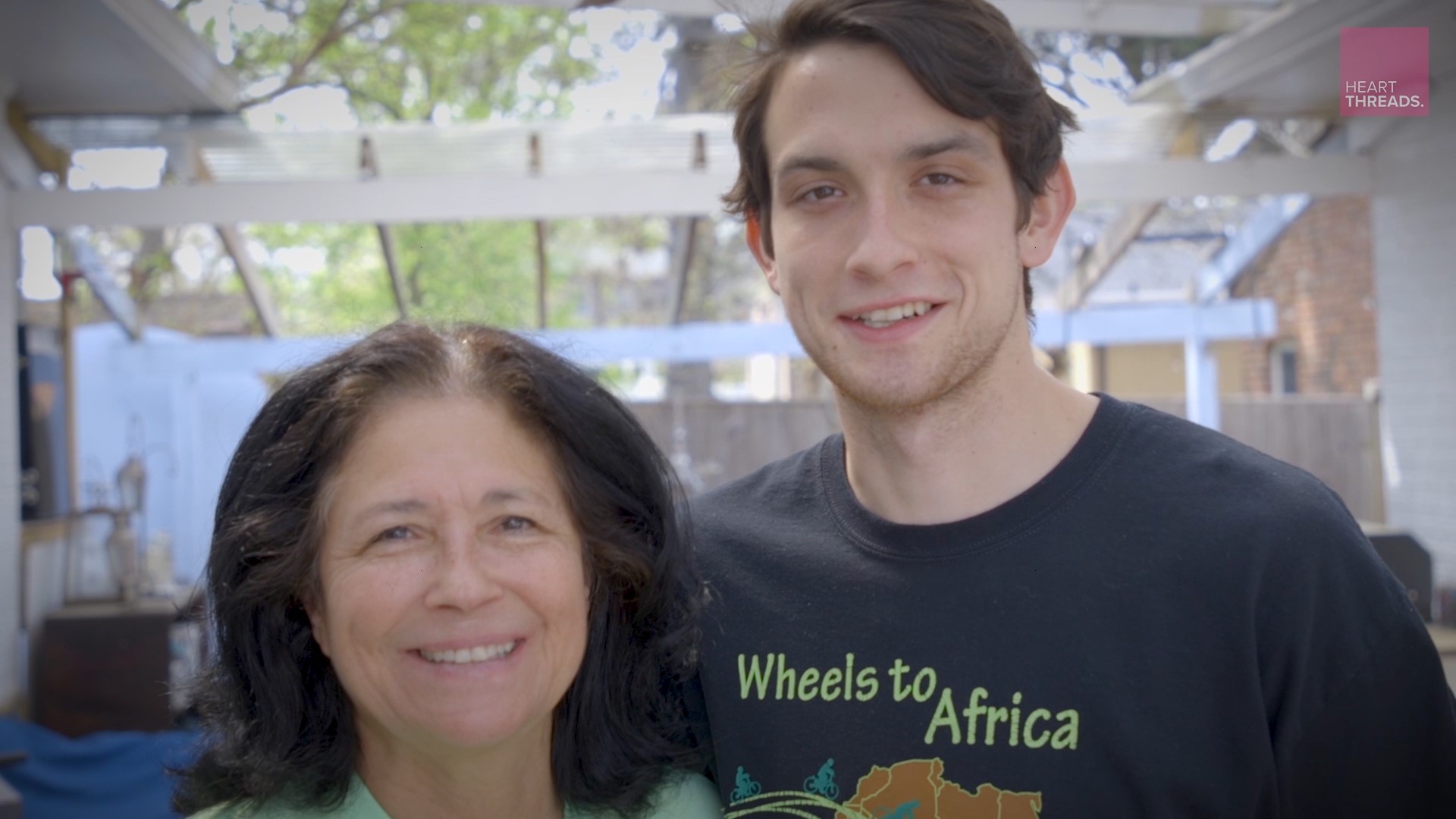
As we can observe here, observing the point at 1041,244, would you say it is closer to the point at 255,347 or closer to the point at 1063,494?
the point at 1063,494

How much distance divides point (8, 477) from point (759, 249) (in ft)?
16.9

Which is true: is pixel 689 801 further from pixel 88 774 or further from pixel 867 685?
pixel 88 774

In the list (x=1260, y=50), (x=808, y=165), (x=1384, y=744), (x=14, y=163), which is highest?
(x=1260, y=50)

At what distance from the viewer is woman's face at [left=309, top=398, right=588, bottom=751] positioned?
144cm

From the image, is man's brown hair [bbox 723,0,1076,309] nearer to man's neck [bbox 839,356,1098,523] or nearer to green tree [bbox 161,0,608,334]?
man's neck [bbox 839,356,1098,523]

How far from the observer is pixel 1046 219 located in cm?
191

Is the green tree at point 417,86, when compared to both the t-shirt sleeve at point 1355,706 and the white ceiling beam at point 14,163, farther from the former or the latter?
the t-shirt sleeve at point 1355,706

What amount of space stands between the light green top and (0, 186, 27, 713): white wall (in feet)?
16.5

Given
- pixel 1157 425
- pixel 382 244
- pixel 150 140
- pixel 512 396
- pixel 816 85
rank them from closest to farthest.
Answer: pixel 512 396 → pixel 1157 425 → pixel 816 85 → pixel 150 140 → pixel 382 244

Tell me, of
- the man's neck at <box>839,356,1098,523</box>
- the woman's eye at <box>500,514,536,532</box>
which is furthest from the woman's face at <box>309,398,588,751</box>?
the man's neck at <box>839,356,1098,523</box>

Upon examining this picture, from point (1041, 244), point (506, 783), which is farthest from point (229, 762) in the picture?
point (1041, 244)

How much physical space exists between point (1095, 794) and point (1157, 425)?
0.51 meters

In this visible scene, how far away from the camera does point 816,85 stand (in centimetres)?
182

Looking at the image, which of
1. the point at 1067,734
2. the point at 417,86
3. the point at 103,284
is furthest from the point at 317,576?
the point at 417,86
